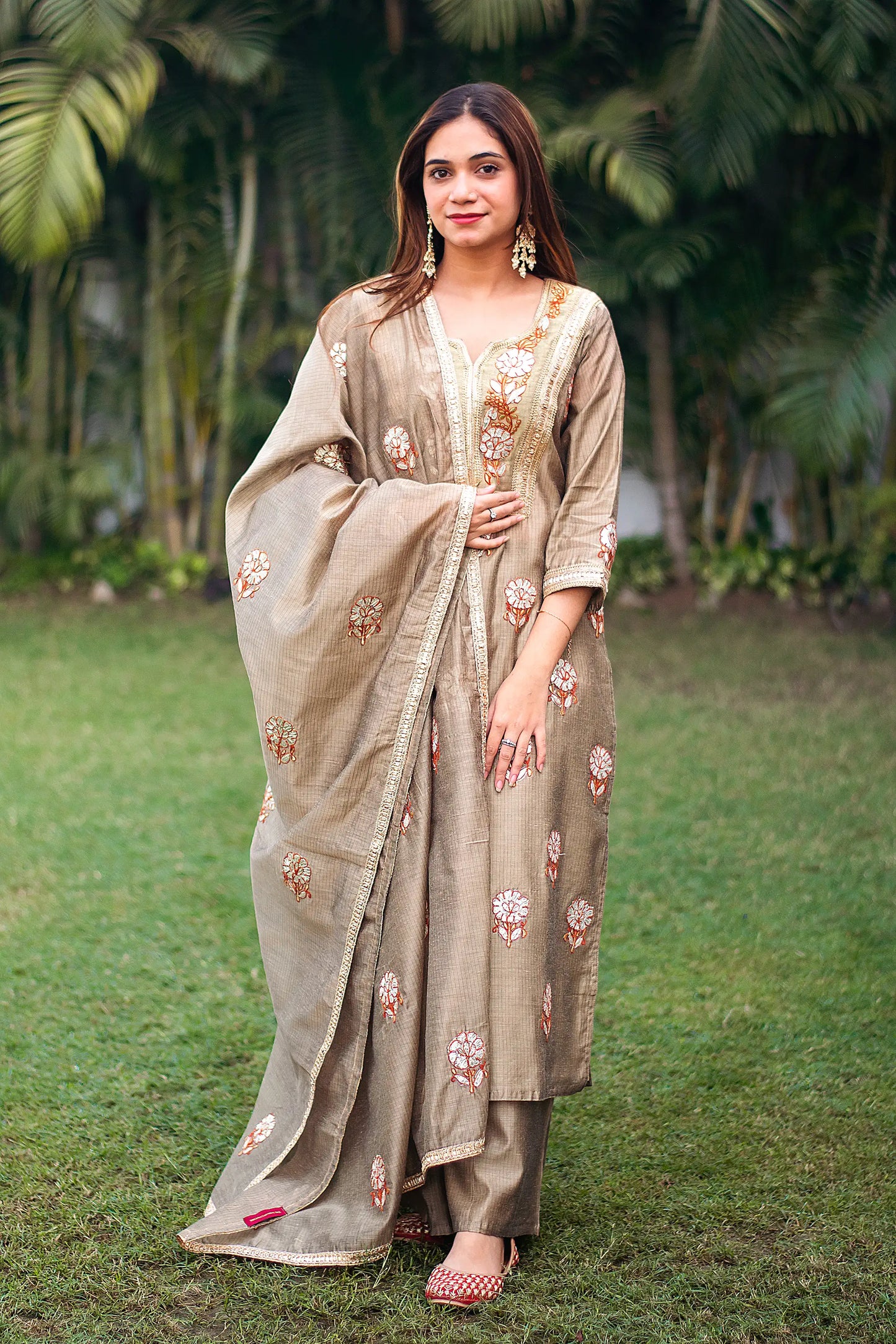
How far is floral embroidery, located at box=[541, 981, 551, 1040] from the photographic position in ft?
6.91

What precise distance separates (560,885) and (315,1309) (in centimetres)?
72

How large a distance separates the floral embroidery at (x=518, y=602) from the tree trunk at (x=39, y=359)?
21.0 ft

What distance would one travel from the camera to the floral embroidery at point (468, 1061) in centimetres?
204

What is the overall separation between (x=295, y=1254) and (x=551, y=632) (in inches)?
41.0

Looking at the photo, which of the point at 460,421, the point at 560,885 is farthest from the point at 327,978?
the point at 460,421

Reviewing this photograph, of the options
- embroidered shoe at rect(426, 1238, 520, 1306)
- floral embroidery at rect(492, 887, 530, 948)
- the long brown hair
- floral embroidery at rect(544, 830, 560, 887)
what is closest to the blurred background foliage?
the long brown hair

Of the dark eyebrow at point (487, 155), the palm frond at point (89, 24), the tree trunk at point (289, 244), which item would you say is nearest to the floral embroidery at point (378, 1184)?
the dark eyebrow at point (487, 155)

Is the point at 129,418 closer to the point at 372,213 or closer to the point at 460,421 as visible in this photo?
the point at 372,213

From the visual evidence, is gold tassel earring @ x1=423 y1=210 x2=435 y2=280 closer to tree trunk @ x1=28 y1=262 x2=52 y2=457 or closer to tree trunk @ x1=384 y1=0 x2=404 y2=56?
tree trunk @ x1=384 y1=0 x2=404 y2=56

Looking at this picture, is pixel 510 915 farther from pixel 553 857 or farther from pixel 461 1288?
pixel 461 1288

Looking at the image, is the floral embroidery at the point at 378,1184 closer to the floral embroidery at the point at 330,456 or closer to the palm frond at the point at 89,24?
the floral embroidery at the point at 330,456

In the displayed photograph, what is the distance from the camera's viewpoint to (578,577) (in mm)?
2104

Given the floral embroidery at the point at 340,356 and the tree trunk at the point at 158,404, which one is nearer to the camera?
the floral embroidery at the point at 340,356

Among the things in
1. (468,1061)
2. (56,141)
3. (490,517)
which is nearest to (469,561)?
(490,517)
